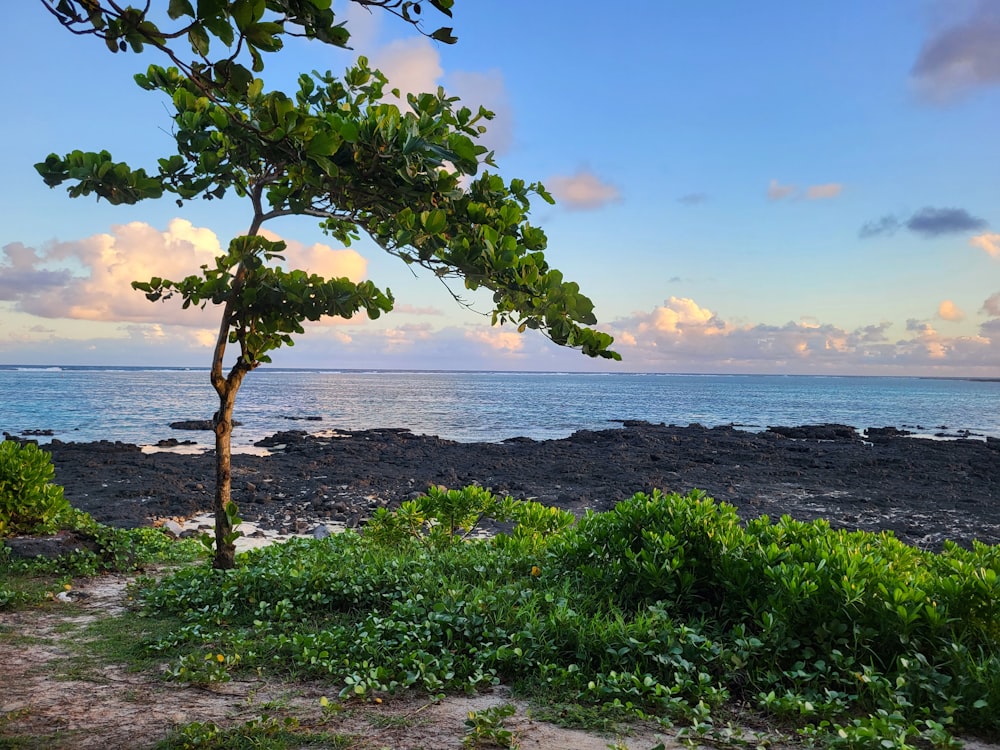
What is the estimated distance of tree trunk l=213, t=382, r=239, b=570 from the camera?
6816 millimetres

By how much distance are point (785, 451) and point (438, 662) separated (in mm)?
24406

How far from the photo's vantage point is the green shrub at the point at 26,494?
26.8 ft

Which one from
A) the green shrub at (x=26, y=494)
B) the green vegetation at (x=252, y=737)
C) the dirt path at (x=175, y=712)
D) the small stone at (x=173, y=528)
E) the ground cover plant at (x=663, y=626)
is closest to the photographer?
the green vegetation at (x=252, y=737)

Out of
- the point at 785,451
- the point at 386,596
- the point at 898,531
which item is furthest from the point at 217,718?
the point at 785,451

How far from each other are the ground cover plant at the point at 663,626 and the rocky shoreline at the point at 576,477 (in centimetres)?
779

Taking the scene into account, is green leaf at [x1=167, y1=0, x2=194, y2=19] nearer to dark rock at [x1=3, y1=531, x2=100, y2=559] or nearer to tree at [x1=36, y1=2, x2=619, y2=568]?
tree at [x1=36, y1=2, x2=619, y2=568]

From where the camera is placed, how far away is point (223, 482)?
Result: 6930mm

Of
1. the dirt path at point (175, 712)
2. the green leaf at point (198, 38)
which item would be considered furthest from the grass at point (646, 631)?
the green leaf at point (198, 38)

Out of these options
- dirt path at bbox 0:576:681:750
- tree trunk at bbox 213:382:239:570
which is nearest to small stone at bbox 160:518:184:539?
tree trunk at bbox 213:382:239:570

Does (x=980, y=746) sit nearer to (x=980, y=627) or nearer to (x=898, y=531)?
(x=980, y=627)

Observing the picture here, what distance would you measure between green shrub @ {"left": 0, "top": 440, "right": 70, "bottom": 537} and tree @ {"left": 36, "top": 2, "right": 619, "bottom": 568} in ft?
10.9

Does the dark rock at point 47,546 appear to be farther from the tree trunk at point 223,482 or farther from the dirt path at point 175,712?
the dirt path at point 175,712

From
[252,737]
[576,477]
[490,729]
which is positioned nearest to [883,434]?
[576,477]

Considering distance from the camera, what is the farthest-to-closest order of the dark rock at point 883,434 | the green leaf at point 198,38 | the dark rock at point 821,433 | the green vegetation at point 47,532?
the dark rock at point 821,433 → the dark rock at point 883,434 → the green vegetation at point 47,532 → the green leaf at point 198,38
